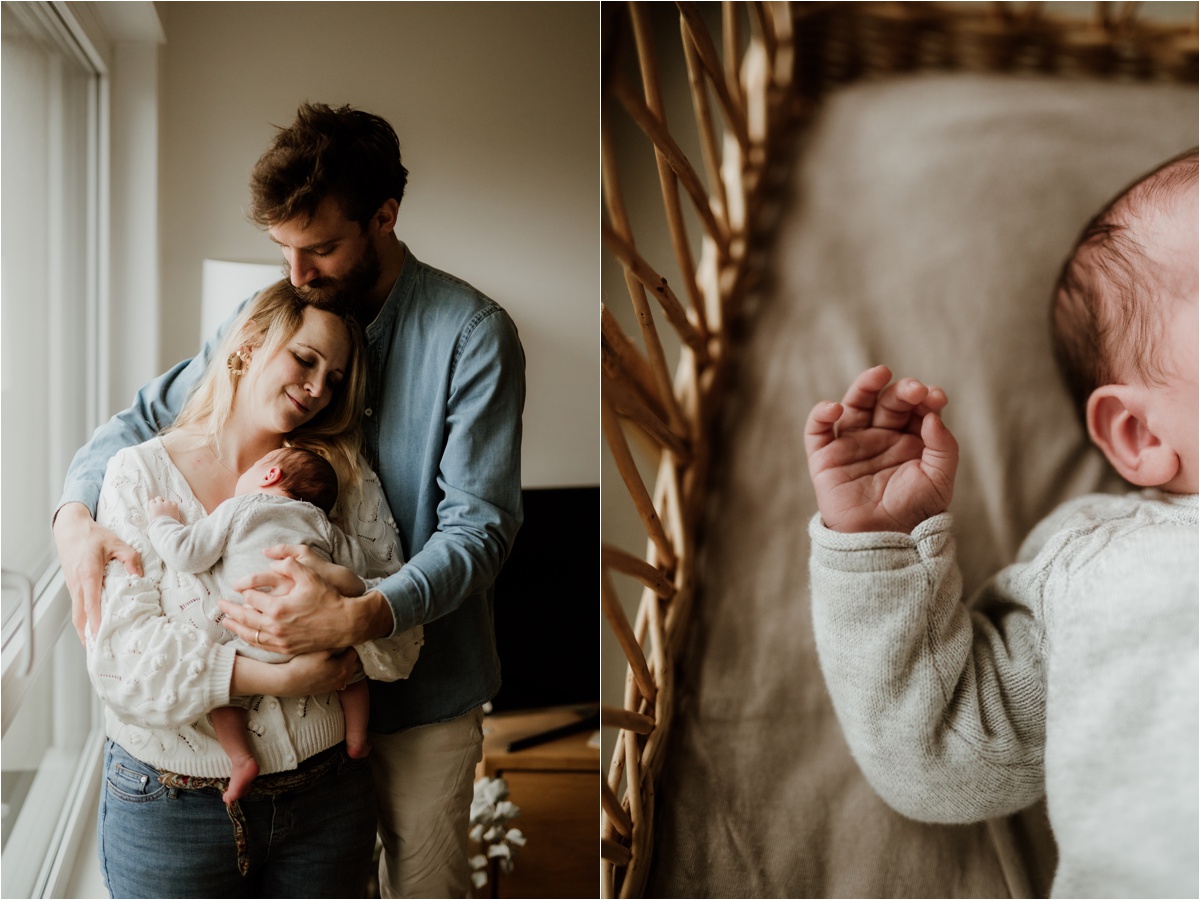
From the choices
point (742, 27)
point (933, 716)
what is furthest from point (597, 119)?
point (933, 716)

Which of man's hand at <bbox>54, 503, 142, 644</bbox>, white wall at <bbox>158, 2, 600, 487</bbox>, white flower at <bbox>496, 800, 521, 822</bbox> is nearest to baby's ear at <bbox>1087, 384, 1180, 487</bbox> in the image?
white wall at <bbox>158, 2, 600, 487</bbox>

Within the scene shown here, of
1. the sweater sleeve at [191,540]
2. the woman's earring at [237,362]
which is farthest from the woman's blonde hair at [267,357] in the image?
the sweater sleeve at [191,540]

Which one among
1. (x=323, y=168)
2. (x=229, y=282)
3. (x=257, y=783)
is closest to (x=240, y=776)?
(x=257, y=783)

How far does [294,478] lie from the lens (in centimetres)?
88

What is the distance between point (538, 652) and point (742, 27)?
744 millimetres

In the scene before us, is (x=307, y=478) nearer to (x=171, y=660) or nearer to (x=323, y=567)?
(x=323, y=567)

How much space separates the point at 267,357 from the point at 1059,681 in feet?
2.75

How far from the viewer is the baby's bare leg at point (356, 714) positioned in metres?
0.89

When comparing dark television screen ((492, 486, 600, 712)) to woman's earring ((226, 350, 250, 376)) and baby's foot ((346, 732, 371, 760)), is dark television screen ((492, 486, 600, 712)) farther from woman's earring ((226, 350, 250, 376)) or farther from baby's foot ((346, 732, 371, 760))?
woman's earring ((226, 350, 250, 376))

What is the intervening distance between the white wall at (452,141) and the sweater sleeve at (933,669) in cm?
32

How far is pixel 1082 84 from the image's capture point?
0.92 metres

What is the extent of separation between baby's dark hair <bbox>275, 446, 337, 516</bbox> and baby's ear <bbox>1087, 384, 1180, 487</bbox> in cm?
77

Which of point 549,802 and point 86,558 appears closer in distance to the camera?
point 86,558

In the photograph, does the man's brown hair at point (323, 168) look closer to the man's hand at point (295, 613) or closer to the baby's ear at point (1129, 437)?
the man's hand at point (295, 613)
